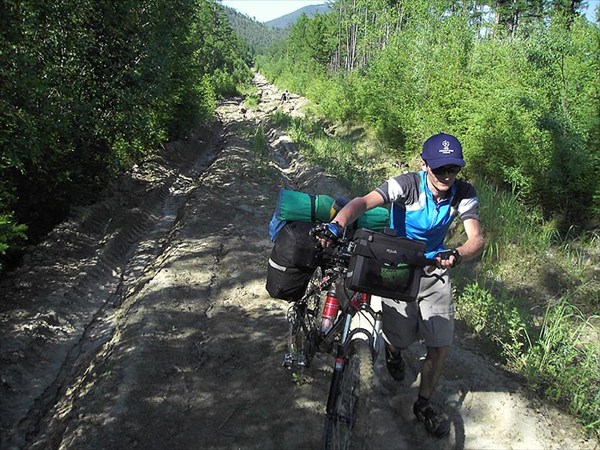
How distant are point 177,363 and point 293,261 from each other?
78.4 inches

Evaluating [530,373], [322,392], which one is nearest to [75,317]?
[322,392]

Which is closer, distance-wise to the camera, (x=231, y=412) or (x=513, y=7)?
(x=231, y=412)

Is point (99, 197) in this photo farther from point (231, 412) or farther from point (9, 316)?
point (231, 412)

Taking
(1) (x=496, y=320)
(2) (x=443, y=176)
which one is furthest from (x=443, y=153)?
(1) (x=496, y=320)

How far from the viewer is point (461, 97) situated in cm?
1120

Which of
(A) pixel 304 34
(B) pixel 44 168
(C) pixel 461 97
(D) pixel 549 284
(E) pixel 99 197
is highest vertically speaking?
(A) pixel 304 34

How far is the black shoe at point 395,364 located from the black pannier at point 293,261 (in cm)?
108

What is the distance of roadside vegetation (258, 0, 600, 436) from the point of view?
13.8 ft

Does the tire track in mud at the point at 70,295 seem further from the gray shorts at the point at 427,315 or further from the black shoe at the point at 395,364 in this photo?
the gray shorts at the point at 427,315

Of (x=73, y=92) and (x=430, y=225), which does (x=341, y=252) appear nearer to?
(x=430, y=225)

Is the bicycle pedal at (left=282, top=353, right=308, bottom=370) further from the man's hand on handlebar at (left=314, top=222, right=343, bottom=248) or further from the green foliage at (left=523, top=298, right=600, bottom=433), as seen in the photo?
the green foliage at (left=523, top=298, right=600, bottom=433)

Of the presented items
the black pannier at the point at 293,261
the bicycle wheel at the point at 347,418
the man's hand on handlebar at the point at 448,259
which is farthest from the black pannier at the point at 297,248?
the man's hand on handlebar at the point at 448,259

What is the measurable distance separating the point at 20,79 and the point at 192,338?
3.77m

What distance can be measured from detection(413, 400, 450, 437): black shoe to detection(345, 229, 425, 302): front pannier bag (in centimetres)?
127
